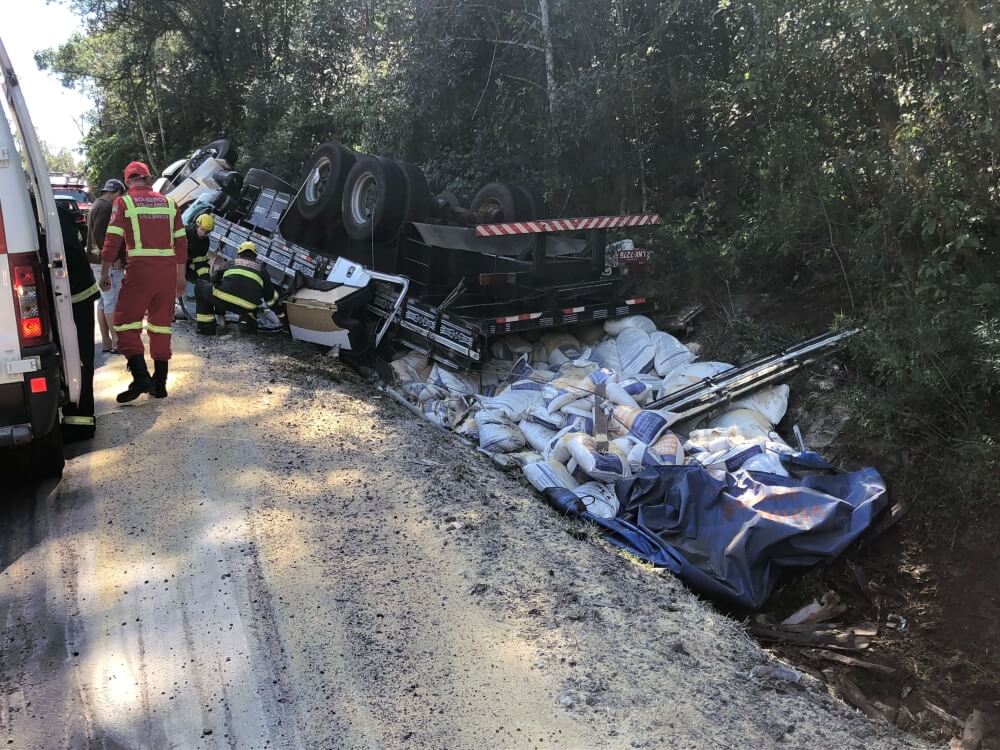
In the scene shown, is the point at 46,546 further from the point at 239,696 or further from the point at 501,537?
the point at 501,537

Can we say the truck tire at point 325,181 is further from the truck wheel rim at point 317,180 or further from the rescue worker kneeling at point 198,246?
the rescue worker kneeling at point 198,246

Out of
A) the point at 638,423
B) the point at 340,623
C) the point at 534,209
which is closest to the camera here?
the point at 340,623

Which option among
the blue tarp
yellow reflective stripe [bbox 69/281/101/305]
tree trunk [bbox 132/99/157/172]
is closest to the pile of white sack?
the blue tarp

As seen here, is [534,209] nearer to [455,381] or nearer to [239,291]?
[455,381]

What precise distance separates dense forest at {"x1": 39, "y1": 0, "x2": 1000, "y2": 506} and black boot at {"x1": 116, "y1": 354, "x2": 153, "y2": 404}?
198 inches

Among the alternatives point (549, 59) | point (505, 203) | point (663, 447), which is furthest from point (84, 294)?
point (549, 59)

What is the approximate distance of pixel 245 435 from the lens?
5211 mm

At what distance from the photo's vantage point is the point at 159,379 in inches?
228

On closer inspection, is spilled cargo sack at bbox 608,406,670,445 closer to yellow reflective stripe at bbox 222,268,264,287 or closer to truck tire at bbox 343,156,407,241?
truck tire at bbox 343,156,407,241

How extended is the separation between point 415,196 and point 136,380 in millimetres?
3811

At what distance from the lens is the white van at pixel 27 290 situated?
365 cm

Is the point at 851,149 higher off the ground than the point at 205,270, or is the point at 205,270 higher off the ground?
the point at 851,149

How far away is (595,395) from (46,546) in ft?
13.6

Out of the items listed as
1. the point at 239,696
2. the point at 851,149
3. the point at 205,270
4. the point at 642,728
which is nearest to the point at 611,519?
the point at 642,728
